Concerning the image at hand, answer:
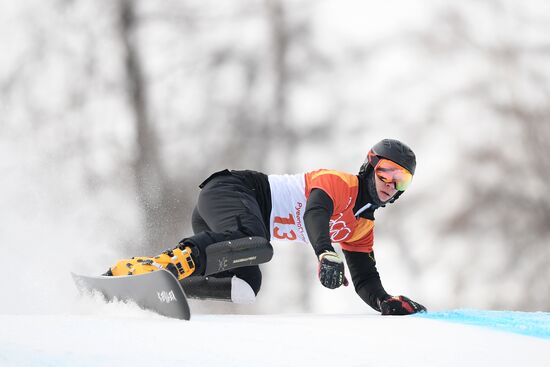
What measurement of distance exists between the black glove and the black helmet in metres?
0.56

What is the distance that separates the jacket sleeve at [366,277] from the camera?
3258 millimetres

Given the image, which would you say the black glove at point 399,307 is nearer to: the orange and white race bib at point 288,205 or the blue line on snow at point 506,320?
the blue line on snow at point 506,320

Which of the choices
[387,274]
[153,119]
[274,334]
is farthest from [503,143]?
[274,334]

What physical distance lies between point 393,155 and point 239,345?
1746mm

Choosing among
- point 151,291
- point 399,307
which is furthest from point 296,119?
point 151,291

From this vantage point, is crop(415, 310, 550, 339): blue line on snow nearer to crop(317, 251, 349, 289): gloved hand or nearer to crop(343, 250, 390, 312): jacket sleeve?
crop(343, 250, 390, 312): jacket sleeve

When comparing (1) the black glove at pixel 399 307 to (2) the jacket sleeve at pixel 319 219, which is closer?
(2) the jacket sleeve at pixel 319 219

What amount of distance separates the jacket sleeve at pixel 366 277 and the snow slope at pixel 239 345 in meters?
1.17

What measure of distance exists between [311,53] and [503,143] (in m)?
3.55

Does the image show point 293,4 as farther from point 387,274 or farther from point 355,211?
point 355,211

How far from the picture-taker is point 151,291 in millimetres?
2205

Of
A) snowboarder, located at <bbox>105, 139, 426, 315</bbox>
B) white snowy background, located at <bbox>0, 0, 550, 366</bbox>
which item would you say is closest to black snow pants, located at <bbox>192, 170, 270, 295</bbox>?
snowboarder, located at <bbox>105, 139, 426, 315</bbox>

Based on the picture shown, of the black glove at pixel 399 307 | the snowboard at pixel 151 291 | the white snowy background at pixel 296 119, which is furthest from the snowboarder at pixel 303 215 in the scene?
the white snowy background at pixel 296 119

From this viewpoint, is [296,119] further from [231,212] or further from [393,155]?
[231,212]
